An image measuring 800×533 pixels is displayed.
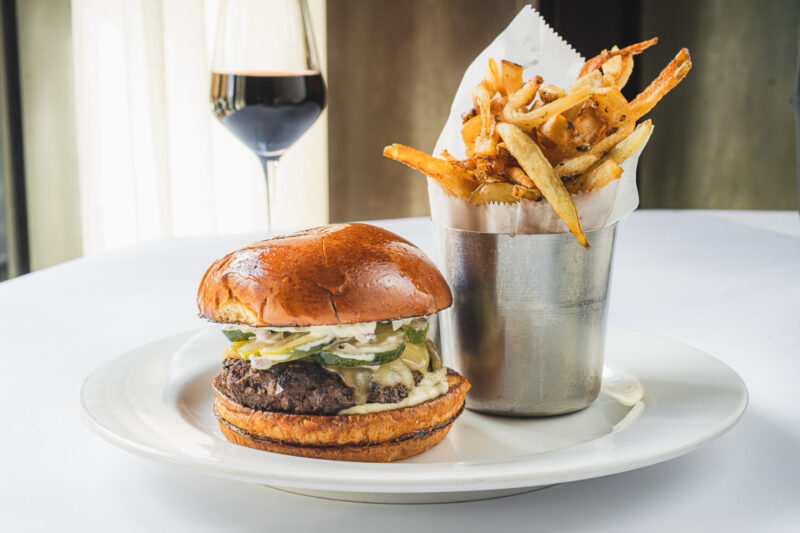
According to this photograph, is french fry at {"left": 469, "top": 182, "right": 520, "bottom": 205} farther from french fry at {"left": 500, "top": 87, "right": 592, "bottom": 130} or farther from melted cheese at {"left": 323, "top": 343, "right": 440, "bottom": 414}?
melted cheese at {"left": 323, "top": 343, "right": 440, "bottom": 414}

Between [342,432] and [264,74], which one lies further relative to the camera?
[264,74]

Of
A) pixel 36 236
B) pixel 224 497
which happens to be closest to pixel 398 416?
pixel 224 497

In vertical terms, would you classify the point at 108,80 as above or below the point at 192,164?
above

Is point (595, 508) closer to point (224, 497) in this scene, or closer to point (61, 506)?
point (224, 497)

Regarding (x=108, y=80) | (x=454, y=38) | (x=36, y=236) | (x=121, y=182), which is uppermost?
(x=454, y=38)

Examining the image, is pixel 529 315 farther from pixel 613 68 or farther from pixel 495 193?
pixel 613 68

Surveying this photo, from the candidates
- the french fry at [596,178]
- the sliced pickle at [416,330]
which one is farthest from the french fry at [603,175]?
the sliced pickle at [416,330]

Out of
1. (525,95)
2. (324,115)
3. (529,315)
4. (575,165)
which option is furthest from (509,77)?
(324,115)

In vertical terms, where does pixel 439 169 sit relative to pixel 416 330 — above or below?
above
